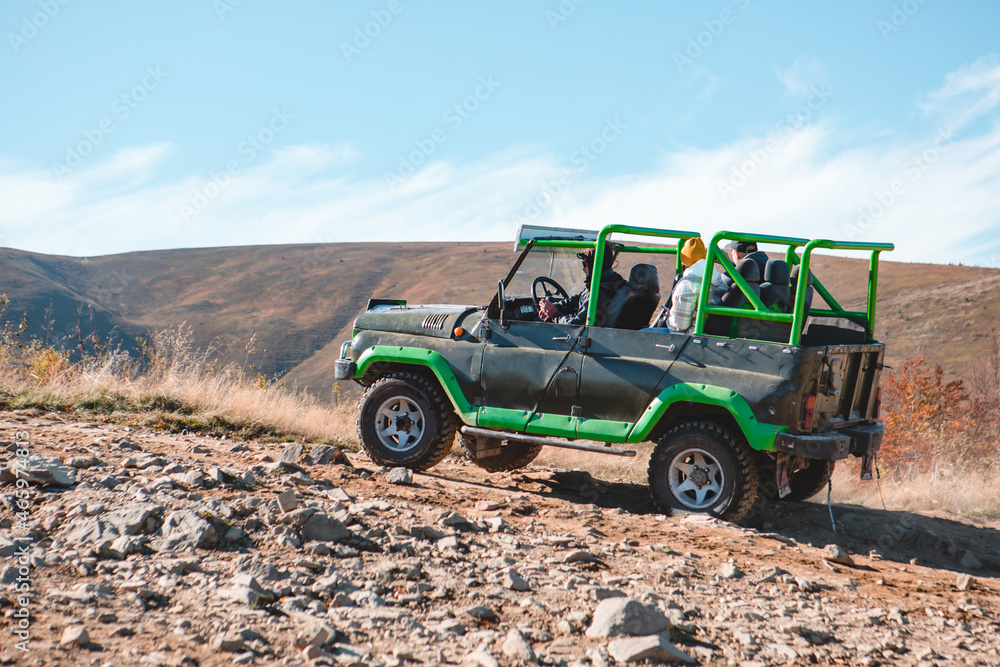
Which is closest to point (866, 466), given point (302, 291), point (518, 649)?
point (518, 649)

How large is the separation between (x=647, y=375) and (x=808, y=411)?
1.22m

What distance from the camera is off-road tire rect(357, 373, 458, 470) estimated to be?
7012 mm

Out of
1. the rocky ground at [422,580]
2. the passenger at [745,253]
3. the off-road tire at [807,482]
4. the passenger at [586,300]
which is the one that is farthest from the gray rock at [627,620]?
the off-road tire at [807,482]

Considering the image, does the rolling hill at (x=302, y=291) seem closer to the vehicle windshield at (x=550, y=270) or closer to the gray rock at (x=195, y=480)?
the vehicle windshield at (x=550, y=270)

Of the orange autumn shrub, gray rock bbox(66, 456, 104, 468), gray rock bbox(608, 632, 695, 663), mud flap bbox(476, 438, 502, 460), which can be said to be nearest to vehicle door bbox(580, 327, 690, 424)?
mud flap bbox(476, 438, 502, 460)

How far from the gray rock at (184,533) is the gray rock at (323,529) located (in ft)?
1.65

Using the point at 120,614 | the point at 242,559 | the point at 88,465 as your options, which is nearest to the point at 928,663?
the point at 242,559

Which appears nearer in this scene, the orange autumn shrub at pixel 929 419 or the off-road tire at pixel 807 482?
the off-road tire at pixel 807 482

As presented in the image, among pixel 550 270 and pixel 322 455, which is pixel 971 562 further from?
pixel 322 455

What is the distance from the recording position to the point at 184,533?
4145mm

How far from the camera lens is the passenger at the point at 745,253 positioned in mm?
6246

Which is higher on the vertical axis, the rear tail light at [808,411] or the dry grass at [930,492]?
the rear tail light at [808,411]

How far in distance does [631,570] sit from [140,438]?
5.23 meters

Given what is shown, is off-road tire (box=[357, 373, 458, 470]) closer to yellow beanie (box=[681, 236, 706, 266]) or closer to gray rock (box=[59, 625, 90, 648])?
yellow beanie (box=[681, 236, 706, 266])
